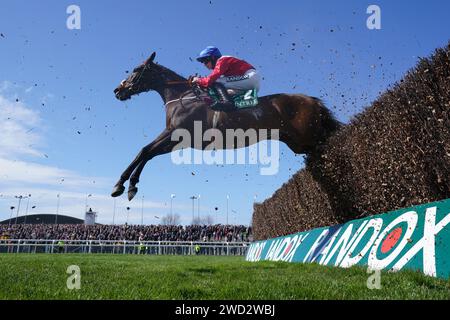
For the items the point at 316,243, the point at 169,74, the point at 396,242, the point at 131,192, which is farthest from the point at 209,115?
the point at 396,242

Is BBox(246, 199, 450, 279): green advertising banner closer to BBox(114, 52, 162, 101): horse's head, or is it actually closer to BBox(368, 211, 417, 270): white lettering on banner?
BBox(368, 211, 417, 270): white lettering on banner

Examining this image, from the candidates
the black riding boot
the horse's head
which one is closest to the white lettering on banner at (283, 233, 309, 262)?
the black riding boot

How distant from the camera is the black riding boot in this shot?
10.3m

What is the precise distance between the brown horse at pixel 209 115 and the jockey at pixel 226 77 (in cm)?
35

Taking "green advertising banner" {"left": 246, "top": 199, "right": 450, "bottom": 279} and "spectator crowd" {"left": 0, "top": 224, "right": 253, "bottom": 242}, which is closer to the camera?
"green advertising banner" {"left": 246, "top": 199, "right": 450, "bottom": 279}

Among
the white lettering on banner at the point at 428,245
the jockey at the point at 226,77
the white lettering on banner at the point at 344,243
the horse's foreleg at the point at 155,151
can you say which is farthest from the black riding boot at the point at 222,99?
the white lettering on banner at the point at 428,245

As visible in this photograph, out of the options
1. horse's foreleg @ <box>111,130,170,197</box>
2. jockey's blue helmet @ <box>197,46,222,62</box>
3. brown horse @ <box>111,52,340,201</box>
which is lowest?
horse's foreleg @ <box>111,130,170,197</box>

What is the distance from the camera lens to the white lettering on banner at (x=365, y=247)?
706 centimetres

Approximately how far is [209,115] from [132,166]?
2169 millimetres

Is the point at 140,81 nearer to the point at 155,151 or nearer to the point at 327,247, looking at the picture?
the point at 155,151

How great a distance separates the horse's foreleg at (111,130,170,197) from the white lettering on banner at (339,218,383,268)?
5011mm

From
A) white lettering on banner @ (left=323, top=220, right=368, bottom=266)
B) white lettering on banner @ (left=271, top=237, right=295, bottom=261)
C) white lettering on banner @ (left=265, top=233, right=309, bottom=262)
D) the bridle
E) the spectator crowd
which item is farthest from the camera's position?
the spectator crowd
